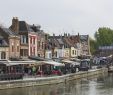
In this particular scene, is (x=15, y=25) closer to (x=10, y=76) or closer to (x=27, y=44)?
(x=27, y=44)

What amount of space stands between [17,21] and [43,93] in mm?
33771

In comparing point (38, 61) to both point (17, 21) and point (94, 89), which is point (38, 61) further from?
point (94, 89)

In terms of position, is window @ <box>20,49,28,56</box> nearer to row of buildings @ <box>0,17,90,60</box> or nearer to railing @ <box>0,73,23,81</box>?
row of buildings @ <box>0,17,90,60</box>

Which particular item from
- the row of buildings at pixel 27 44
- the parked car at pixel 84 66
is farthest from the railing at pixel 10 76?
the parked car at pixel 84 66

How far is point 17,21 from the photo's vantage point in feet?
303

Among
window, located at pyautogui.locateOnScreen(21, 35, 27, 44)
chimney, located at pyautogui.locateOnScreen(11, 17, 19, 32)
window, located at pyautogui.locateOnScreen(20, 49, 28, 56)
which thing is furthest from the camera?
window, located at pyautogui.locateOnScreen(21, 35, 27, 44)

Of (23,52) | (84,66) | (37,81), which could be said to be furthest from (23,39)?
(37,81)

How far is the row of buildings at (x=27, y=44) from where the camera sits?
280 feet

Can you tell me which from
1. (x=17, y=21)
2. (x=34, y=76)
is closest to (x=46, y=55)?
(x=17, y=21)

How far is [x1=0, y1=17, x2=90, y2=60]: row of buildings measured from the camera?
85312 mm

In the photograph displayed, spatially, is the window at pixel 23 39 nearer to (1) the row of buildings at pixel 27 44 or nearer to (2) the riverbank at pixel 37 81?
(1) the row of buildings at pixel 27 44

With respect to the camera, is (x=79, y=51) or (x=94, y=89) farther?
(x=79, y=51)

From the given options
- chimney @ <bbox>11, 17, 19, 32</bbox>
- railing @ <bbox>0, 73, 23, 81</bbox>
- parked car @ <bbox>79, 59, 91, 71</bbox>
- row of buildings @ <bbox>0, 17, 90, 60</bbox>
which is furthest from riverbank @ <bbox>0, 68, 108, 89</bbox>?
chimney @ <bbox>11, 17, 19, 32</bbox>

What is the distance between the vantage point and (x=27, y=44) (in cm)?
9344
